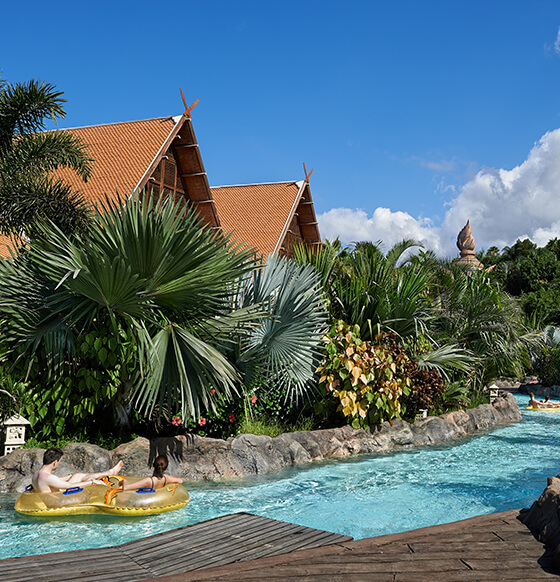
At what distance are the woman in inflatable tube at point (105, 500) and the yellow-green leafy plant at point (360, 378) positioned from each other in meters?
4.41

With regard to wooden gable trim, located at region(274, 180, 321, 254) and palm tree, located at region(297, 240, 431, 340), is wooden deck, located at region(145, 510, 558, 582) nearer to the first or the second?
palm tree, located at region(297, 240, 431, 340)

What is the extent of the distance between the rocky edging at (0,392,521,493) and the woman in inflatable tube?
103 cm

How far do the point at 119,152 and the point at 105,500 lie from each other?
1238cm

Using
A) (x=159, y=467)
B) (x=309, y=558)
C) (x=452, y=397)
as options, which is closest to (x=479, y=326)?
(x=452, y=397)

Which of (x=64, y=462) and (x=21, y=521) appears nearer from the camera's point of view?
(x=21, y=521)

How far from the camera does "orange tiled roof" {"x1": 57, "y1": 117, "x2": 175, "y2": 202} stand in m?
15.4

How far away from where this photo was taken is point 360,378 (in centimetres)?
1032

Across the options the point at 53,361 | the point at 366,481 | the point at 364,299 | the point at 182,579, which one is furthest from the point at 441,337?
the point at 182,579

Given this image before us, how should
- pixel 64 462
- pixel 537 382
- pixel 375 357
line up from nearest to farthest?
1. pixel 64 462
2. pixel 375 357
3. pixel 537 382

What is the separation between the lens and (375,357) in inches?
419

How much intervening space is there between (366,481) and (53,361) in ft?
15.2

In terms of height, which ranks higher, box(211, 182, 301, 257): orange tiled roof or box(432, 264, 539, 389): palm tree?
box(211, 182, 301, 257): orange tiled roof

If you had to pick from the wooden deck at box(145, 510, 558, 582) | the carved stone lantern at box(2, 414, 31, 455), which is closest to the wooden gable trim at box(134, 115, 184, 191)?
the carved stone lantern at box(2, 414, 31, 455)

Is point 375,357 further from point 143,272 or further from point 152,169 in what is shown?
point 152,169
